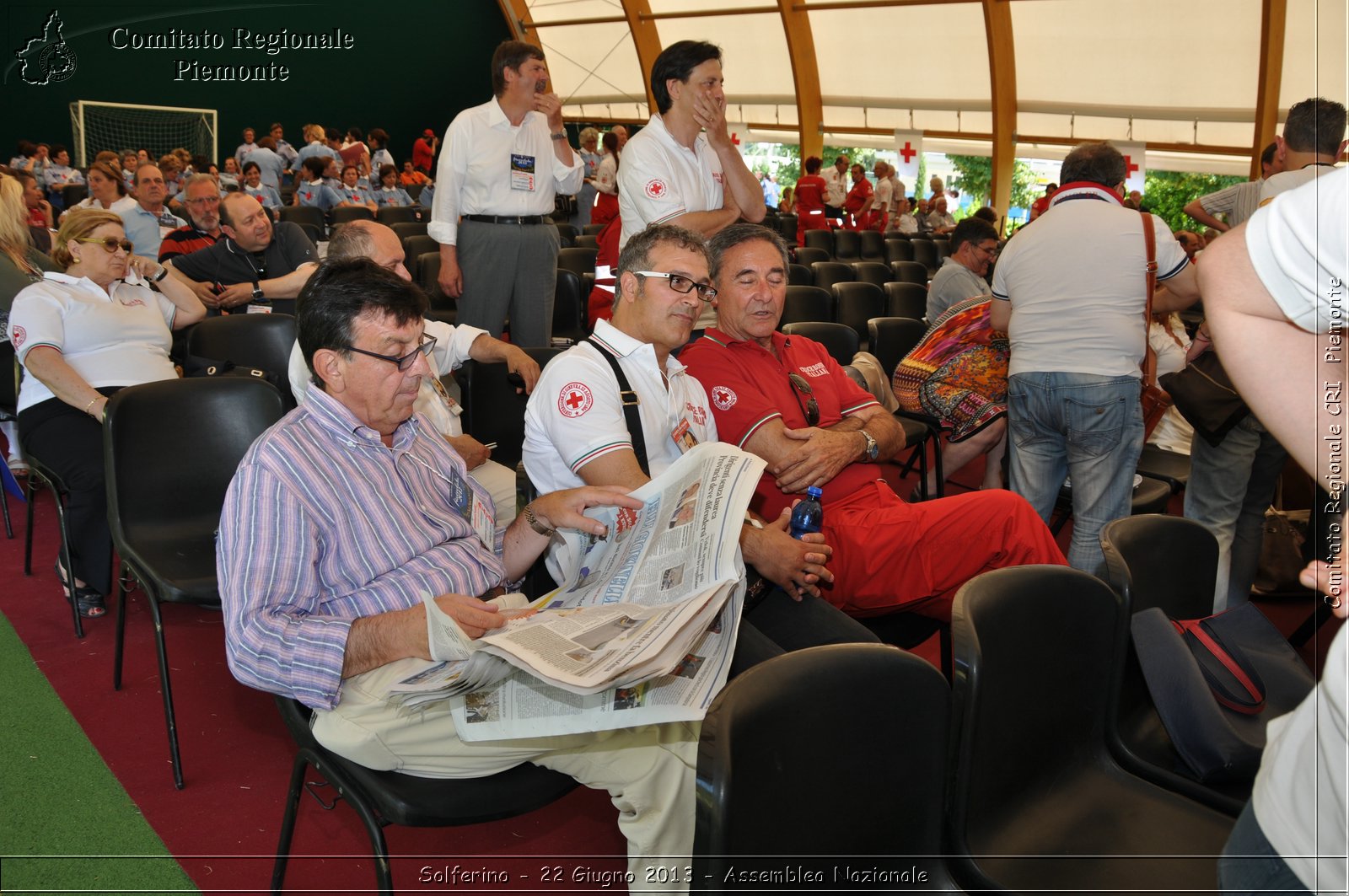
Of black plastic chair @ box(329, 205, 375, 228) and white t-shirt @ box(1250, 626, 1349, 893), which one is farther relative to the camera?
black plastic chair @ box(329, 205, 375, 228)

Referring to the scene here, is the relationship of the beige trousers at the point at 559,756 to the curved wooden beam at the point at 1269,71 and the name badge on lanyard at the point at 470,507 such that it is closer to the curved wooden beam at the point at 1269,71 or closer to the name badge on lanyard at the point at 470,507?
the name badge on lanyard at the point at 470,507

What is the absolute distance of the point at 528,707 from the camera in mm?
1482

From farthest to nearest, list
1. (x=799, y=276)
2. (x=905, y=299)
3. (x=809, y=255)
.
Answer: (x=809, y=255), (x=799, y=276), (x=905, y=299)

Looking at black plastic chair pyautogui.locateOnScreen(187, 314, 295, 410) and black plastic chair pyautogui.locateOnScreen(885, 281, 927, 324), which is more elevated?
black plastic chair pyautogui.locateOnScreen(885, 281, 927, 324)

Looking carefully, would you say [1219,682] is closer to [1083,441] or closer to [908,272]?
[1083,441]

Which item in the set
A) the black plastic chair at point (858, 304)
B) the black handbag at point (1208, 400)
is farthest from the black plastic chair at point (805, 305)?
the black handbag at point (1208, 400)

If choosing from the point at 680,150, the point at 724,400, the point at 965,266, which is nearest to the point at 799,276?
the point at 965,266

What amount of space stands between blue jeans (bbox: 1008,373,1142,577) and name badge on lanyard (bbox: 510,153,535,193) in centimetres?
239

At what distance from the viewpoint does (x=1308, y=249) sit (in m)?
0.89

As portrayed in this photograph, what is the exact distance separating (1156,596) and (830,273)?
483 centimetres

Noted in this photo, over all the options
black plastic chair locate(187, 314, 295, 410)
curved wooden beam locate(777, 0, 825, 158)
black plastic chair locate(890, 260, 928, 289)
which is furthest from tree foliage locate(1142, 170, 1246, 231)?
black plastic chair locate(187, 314, 295, 410)

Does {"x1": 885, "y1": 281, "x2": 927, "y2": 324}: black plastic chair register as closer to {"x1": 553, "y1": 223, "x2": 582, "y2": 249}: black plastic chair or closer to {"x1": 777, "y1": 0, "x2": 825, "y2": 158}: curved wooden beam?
{"x1": 553, "y1": 223, "x2": 582, "y2": 249}: black plastic chair

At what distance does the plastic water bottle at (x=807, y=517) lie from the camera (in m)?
2.24

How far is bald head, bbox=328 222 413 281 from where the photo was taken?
9.19ft
